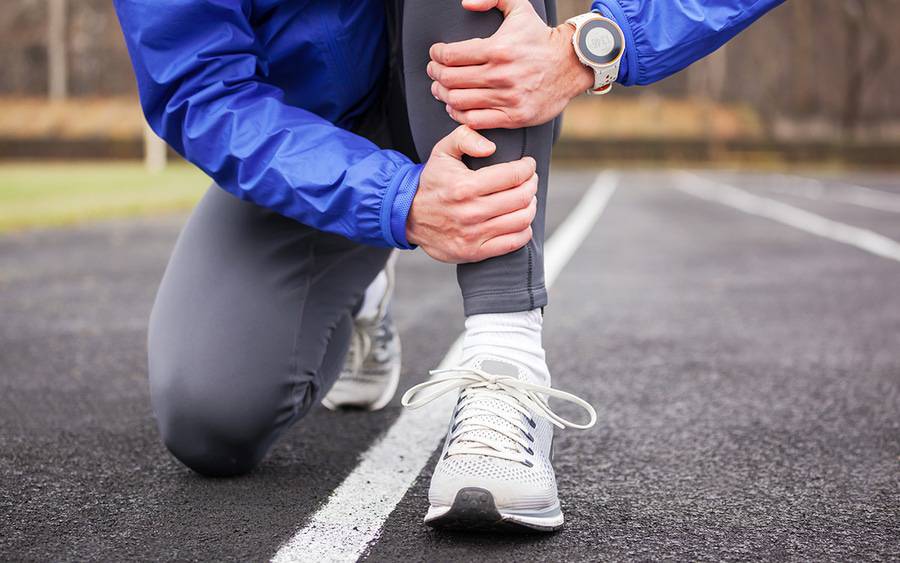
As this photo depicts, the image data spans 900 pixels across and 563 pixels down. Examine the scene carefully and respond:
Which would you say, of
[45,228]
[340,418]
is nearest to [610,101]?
[45,228]

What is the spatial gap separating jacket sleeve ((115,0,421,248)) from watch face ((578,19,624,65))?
33 centimetres

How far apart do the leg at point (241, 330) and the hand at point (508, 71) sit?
1.76 ft

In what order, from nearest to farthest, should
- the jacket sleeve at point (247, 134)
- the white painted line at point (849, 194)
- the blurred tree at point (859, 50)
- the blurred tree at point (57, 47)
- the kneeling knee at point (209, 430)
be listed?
the jacket sleeve at point (247, 134)
the kneeling knee at point (209, 430)
the white painted line at point (849, 194)
the blurred tree at point (859, 50)
the blurred tree at point (57, 47)

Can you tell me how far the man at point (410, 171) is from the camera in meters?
1.54

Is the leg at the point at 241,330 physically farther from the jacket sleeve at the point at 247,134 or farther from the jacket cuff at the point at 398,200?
the jacket cuff at the point at 398,200

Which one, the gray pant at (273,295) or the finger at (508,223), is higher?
the finger at (508,223)

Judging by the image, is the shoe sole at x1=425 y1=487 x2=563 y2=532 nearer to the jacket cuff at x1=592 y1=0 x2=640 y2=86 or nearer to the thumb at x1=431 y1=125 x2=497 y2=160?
the thumb at x1=431 y1=125 x2=497 y2=160

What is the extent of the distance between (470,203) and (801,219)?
24.8 feet

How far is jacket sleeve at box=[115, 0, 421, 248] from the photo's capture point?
5.18 feet

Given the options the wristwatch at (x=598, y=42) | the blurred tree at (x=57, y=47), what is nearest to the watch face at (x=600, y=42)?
the wristwatch at (x=598, y=42)

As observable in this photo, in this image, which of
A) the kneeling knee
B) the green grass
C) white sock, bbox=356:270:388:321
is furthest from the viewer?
the green grass

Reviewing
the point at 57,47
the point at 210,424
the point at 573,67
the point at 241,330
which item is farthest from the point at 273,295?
the point at 57,47

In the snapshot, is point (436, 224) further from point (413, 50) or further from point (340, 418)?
point (340, 418)

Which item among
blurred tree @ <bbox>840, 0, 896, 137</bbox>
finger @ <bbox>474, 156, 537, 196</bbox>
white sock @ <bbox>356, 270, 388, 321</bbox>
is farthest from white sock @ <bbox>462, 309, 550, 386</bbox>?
blurred tree @ <bbox>840, 0, 896, 137</bbox>
